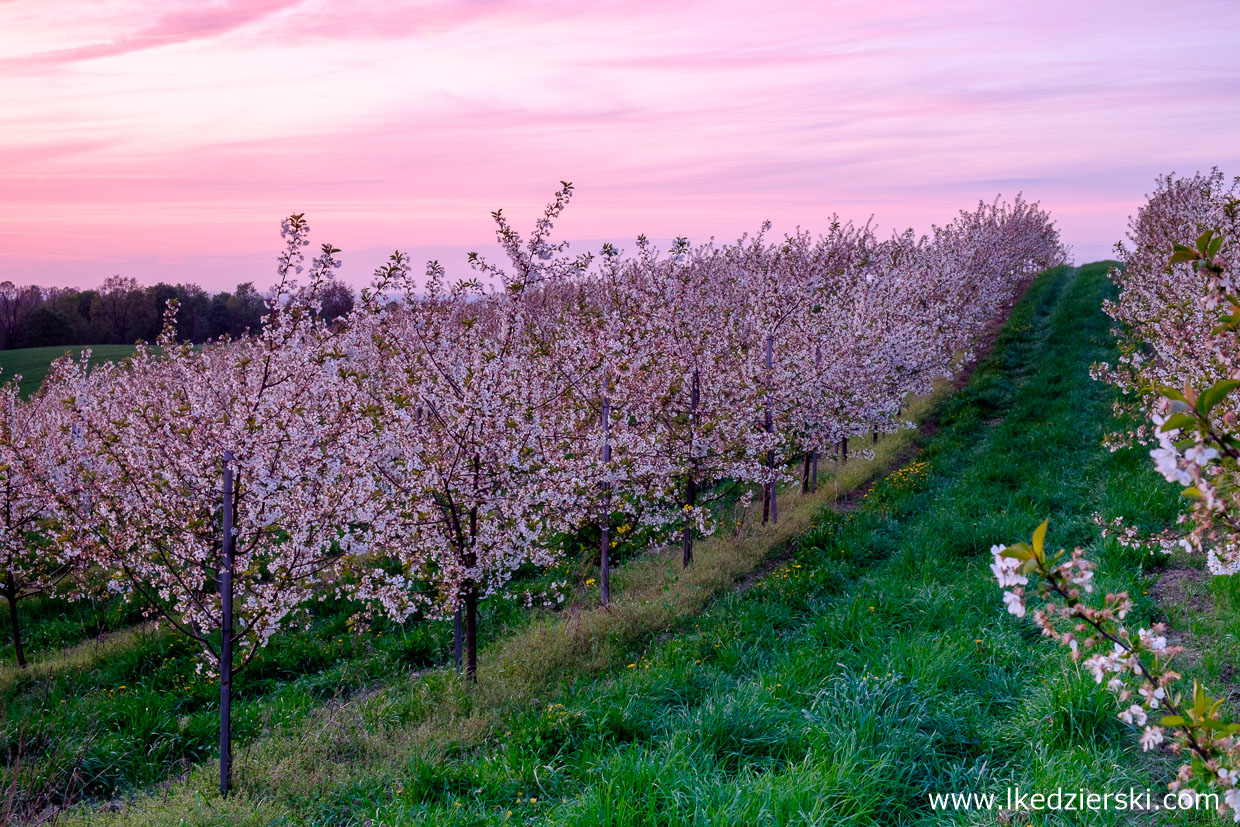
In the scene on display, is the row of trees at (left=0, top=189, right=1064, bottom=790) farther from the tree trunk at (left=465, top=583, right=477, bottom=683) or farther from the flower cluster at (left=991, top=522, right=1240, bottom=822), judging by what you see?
the flower cluster at (left=991, top=522, right=1240, bottom=822)

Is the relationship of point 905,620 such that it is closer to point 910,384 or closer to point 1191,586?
point 1191,586

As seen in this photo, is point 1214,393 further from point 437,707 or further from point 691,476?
point 691,476

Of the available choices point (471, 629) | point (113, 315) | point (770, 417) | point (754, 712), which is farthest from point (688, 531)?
point (113, 315)

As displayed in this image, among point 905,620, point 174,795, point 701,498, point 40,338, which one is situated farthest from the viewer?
point 40,338

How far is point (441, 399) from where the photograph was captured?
766cm

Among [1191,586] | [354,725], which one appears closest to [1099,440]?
[1191,586]

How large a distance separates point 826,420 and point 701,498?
312 centimetres

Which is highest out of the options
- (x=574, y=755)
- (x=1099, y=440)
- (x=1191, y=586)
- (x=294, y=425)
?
(x=294, y=425)

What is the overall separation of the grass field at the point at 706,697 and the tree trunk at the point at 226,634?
8.5 inches

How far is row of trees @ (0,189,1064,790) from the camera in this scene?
6523 mm

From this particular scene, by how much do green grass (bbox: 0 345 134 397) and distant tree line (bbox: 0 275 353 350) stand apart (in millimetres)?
5512

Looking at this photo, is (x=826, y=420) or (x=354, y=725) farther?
(x=826, y=420)

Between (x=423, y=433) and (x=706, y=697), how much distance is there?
385 cm

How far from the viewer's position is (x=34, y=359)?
155 feet
